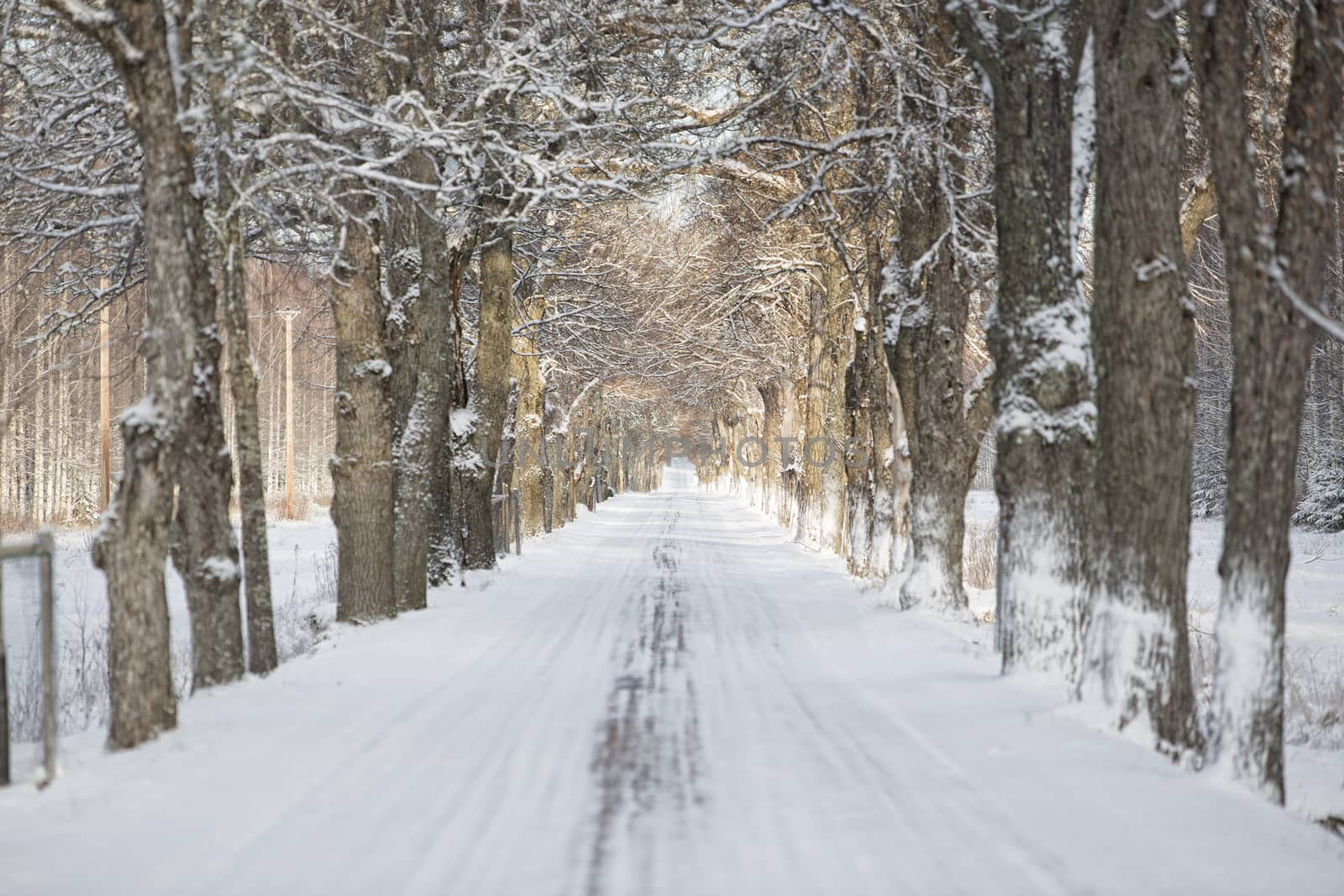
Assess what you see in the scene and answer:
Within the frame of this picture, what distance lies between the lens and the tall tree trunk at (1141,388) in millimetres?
7078

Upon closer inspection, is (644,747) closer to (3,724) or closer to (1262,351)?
(3,724)

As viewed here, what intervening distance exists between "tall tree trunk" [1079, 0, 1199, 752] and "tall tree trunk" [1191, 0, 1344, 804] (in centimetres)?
78

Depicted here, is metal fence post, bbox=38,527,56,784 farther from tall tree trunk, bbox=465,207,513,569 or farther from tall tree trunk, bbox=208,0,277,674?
tall tree trunk, bbox=465,207,513,569

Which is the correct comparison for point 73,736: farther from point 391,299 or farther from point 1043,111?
point 1043,111

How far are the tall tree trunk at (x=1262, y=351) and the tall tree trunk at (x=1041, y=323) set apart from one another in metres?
2.45

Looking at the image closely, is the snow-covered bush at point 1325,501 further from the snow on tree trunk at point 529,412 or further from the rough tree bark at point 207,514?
the rough tree bark at point 207,514

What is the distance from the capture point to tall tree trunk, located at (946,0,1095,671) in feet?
28.6

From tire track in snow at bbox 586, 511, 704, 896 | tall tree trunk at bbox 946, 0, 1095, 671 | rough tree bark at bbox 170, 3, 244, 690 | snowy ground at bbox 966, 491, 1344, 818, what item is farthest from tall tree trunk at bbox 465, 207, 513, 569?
tall tree trunk at bbox 946, 0, 1095, 671

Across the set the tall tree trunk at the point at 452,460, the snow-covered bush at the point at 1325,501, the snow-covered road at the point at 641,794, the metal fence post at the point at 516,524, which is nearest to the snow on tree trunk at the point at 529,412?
the metal fence post at the point at 516,524

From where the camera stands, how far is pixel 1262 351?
6109mm

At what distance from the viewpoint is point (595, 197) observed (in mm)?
13242

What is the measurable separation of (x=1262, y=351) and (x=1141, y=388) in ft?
3.56

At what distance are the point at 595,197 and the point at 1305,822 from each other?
32.9ft

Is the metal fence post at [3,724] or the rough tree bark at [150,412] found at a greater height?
the rough tree bark at [150,412]
